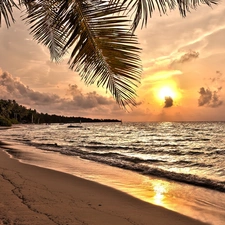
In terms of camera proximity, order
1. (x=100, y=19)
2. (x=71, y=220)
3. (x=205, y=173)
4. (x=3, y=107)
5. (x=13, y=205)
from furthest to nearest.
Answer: (x=3, y=107) < (x=205, y=173) < (x=13, y=205) < (x=71, y=220) < (x=100, y=19)

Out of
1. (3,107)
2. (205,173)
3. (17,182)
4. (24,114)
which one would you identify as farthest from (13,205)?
(24,114)

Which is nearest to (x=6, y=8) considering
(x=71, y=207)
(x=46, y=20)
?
(x=46, y=20)

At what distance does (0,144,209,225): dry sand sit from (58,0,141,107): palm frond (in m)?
2.90

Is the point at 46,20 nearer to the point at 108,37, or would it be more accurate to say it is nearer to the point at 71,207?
the point at 108,37

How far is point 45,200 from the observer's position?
536cm

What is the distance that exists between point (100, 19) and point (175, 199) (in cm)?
573

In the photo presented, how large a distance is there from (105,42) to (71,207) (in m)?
3.79

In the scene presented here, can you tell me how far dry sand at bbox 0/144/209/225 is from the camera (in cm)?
441

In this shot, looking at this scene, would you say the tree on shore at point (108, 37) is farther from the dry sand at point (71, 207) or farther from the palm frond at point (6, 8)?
the dry sand at point (71, 207)

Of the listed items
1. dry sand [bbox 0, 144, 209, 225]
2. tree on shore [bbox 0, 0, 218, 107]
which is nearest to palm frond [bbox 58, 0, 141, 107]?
tree on shore [bbox 0, 0, 218, 107]

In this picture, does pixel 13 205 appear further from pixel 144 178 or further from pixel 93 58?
pixel 144 178

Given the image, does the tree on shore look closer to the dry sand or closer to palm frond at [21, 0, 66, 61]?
palm frond at [21, 0, 66, 61]

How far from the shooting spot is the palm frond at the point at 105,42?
86.3 inches

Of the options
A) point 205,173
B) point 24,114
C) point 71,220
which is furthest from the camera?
point 24,114
